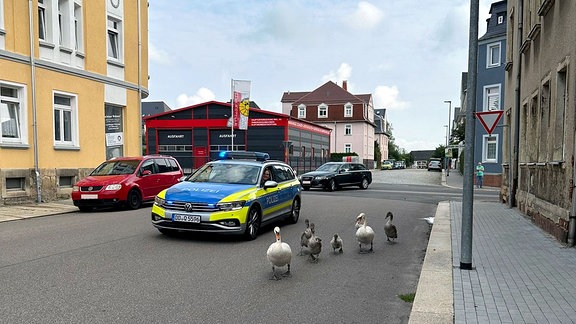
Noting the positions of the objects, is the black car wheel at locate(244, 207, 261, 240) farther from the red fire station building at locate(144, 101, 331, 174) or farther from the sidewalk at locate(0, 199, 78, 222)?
the red fire station building at locate(144, 101, 331, 174)

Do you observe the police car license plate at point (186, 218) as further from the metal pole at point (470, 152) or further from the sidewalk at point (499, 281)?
the metal pole at point (470, 152)

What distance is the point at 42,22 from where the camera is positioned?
52.4 feet

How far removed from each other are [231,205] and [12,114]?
10.6 meters

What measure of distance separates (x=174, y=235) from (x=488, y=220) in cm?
781

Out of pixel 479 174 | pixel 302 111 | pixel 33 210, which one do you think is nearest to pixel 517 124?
pixel 479 174

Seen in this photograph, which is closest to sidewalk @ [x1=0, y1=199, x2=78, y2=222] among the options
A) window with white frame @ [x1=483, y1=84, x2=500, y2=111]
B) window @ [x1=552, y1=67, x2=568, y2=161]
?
window @ [x1=552, y1=67, x2=568, y2=161]

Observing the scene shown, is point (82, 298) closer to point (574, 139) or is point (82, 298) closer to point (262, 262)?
point (262, 262)

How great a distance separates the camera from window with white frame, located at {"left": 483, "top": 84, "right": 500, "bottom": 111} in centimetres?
2891

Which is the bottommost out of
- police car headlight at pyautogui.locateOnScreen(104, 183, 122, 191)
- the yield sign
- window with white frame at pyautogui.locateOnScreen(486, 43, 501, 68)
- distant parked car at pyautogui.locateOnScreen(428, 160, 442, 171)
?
distant parked car at pyautogui.locateOnScreen(428, 160, 442, 171)

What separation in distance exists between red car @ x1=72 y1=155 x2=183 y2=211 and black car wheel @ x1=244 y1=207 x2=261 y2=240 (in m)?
5.94

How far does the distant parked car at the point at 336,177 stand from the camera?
23.2m

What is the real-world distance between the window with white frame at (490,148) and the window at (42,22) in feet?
82.6

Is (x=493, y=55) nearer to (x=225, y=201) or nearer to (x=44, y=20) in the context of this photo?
(x=44, y=20)

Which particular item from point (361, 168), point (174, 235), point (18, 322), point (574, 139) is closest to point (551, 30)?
point (574, 139)
